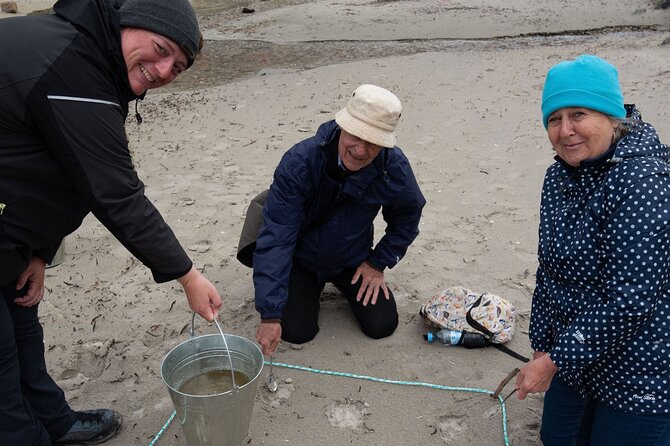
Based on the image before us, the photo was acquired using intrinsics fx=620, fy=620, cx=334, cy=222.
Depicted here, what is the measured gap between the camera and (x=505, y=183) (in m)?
4.99

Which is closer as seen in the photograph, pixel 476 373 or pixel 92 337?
pixel 476 373

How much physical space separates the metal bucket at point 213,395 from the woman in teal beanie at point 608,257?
102cm

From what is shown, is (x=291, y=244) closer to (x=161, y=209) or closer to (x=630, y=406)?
(x=630, y=406)

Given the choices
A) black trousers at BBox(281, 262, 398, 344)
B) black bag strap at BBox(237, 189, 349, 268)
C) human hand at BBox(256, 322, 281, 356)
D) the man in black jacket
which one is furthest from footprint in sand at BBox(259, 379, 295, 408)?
the man in black jacket

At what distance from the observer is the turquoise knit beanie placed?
2059 millimetres

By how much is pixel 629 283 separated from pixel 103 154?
1693 mm

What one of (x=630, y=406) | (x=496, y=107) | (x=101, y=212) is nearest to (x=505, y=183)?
(x=496, y=107)

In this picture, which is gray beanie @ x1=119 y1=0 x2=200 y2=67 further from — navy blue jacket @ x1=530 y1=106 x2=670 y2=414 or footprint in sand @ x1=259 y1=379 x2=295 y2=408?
footprint in sand @ x1=259 y1=379 x2=295 y2=408

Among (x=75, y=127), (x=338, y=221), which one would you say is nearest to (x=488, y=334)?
(x=338, y=221)

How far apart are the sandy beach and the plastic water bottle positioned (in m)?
0.06

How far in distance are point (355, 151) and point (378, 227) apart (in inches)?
63.6

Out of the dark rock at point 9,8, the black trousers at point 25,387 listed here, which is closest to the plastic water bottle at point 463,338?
the black trousers at point 25,387

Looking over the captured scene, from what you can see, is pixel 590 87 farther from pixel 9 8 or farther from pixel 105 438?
pixel 9 8

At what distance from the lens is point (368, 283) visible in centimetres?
340
